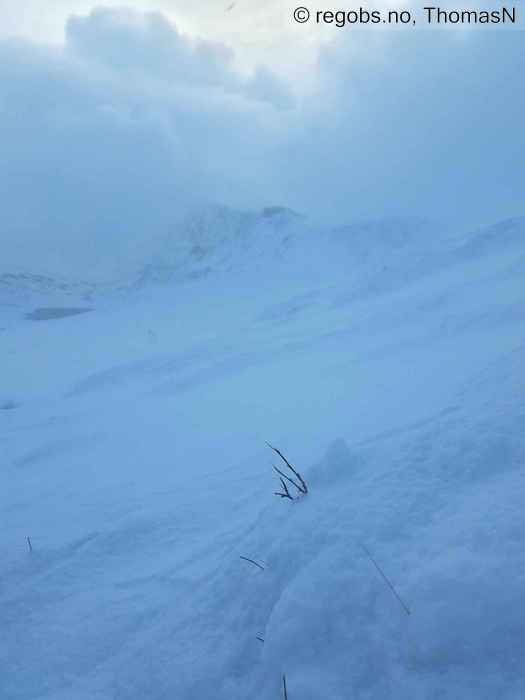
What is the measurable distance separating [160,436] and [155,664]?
504 cm

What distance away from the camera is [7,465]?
7094 mm

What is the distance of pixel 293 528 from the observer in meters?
1.95

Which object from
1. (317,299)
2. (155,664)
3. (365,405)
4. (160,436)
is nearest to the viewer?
(155,664)

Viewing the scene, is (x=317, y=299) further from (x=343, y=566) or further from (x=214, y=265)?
(x=214, y=265)

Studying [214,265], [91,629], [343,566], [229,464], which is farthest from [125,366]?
[214,265]

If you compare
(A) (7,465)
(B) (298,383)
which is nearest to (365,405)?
(B) (298,383)

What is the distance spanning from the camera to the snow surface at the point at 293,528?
1.37 metres

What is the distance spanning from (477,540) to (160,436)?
575 centimetres

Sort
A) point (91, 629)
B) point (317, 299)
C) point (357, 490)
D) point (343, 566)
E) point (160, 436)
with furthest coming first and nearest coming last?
point (317, 299)
point (160, 436)
point (91, 629)
point (357, 490)
point (343, 566)

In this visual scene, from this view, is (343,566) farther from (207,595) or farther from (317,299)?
(317,299)

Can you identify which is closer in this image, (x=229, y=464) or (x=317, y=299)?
(x=229, y=464)

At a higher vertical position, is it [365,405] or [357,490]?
[357,490]

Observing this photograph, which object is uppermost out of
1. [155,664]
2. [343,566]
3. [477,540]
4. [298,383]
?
[477,540]

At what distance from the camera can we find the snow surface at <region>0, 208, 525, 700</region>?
4.50ft
